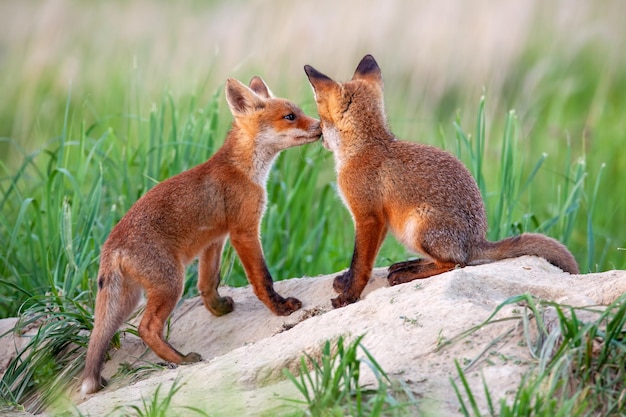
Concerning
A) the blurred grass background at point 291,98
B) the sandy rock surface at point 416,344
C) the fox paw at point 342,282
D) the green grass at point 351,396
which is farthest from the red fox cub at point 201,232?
the green grass at point 351,396

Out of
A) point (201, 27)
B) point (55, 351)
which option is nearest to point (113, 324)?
point (55, 351)

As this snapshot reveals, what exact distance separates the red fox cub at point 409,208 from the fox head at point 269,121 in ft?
1.76

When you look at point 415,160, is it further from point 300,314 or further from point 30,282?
point 30,282

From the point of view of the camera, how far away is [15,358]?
19.3 feet

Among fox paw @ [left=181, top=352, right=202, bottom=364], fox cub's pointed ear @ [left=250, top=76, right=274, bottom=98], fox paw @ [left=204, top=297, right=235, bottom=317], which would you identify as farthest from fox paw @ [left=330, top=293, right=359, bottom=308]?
fox cub's pointed ear @ [left=250, top=76, right=274, bottom=98]

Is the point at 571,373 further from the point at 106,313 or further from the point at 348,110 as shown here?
the point at 106,313

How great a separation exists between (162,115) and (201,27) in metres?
5.75

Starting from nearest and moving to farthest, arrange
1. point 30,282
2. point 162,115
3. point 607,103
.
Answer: point 30,282 < point 162,115 < point 607,103

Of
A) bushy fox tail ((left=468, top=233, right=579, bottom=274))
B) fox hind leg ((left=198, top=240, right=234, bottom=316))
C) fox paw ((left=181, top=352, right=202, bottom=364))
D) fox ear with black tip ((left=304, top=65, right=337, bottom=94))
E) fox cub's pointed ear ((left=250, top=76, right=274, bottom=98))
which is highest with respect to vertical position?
fox ear with black tip ((left=304, top=65, right=337, bottom=94))

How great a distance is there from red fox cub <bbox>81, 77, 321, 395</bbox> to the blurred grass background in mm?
833

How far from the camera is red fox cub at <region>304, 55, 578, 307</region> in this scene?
218 inches

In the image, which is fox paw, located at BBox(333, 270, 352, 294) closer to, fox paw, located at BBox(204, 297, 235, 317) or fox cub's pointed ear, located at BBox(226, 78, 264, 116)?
fox paw, located at BBox(204, 297, 235, 317)

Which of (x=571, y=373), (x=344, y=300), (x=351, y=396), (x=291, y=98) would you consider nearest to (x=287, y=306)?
(x=344, y=300)

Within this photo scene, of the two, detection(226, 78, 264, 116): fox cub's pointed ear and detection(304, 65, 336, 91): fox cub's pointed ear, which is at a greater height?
detection(304, 65, 336, 91): fox cub's pointed ear
